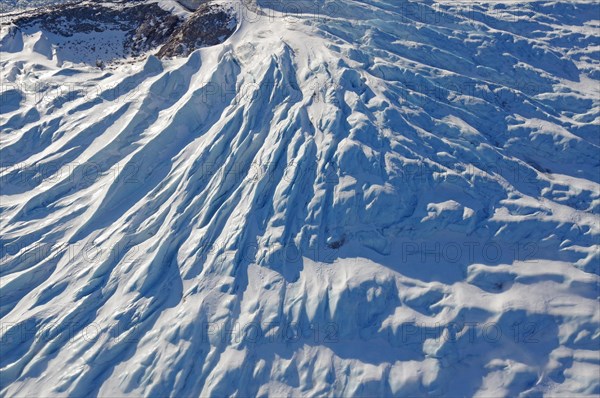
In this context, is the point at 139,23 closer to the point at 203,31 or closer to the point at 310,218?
the point at 203,31

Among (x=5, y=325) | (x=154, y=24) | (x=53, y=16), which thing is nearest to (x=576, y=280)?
(x=5, y=325)

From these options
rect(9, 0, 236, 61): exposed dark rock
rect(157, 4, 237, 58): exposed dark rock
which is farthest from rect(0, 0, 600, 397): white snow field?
rect(9, 0, 236, 61): exposed dark rock

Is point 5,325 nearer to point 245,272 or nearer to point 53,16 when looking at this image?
point 245,272

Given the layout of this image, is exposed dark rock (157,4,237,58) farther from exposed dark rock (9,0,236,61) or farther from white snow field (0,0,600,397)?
white snow field (0,0,600,397)

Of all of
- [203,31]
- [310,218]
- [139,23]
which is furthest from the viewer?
[139,23]

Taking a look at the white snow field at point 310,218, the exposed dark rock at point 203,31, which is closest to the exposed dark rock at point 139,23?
the exposed dark rock at point 203,31

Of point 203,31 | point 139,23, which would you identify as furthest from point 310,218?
point 139,23

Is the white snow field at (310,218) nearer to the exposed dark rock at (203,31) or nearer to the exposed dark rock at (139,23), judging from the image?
the exposed dark rock at (203,31)

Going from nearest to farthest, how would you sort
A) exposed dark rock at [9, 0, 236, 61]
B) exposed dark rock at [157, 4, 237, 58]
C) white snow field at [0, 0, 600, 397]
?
white snow field at [0, 0, 600, 397] < exposed dark rock at [157, 4, 237, 58] < exposed dark rock at [9, 0, 236, 61]
